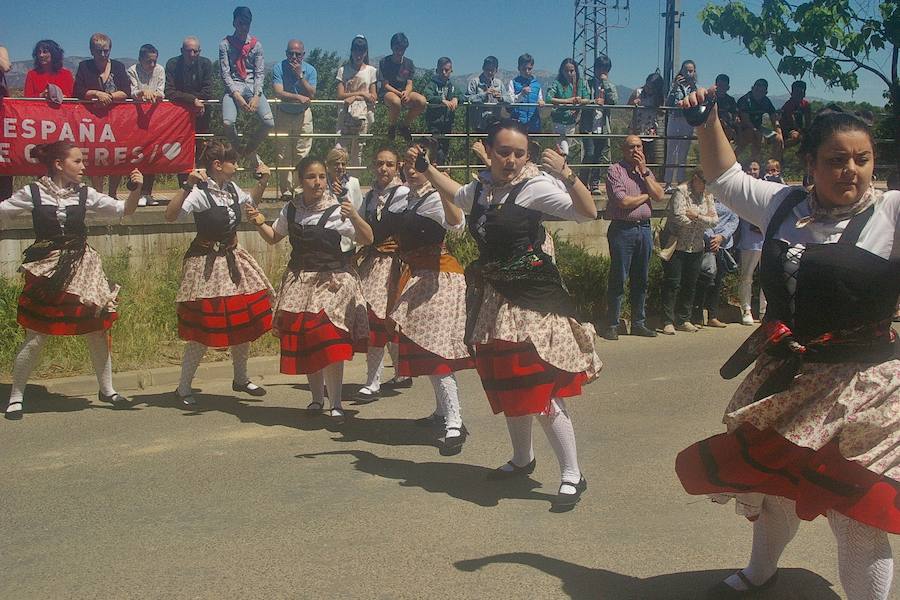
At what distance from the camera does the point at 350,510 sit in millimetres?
5477

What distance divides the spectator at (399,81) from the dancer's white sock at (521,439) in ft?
23.3

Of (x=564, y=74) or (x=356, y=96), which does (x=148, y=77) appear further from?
(x=564, y=74)

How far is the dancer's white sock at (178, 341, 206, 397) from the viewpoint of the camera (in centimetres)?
805

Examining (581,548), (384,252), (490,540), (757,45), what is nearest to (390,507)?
(490,540)

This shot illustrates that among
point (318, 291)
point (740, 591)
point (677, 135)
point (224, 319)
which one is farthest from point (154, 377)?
point (677, 135)

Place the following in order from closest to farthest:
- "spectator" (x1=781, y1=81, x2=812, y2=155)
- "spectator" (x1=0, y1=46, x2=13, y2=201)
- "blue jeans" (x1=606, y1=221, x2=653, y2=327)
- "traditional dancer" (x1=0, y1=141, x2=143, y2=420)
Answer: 1. "traditional dancer" (x1=0, y1=141, x2=143, y2=420)
2. "spectator" (x1=0, y1=46, x2=13, y2=201)
3. "blue jeans" (x1=606, y1=221, x2=653, y2=327)
4. "spectator" (x1=781, y1=81, x2=812, y2=155)

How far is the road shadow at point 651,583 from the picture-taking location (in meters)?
4.32

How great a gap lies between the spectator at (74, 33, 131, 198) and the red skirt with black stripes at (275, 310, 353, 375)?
4.65 meters

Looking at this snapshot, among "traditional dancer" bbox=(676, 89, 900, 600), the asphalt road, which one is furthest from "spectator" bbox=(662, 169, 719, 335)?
"traditional dancer" bbox=(676, 89, 900, 600)

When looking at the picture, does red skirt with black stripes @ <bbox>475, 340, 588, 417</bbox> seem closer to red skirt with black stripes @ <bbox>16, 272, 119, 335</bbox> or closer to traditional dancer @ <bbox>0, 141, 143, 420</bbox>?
traditional dancer @ <bbox>0, 141, 143, 420</bbox>

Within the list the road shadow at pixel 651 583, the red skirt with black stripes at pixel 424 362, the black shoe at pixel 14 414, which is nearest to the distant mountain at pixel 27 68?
the black shoe at pixel 14 414

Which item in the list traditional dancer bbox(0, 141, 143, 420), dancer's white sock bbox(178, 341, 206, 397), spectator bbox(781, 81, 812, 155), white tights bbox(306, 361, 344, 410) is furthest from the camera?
spectator bbox(781, 81, 812, 155)

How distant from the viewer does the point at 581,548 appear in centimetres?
487

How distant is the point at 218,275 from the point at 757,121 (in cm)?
976
